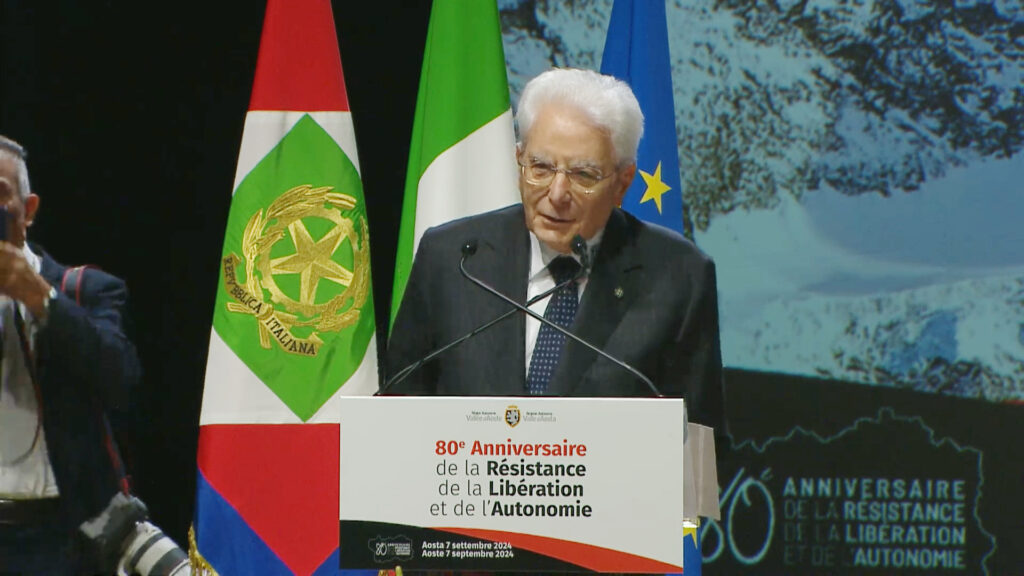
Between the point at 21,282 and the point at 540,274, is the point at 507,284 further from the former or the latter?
the point at 21,282

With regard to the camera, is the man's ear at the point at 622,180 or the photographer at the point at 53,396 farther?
the photographer at the point at 53,396

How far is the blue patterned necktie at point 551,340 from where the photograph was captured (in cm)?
217

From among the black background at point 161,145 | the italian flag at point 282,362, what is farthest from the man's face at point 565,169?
the black background at point 161,145

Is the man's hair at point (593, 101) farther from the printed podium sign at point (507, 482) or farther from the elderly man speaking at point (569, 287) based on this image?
the printed podium sign at point (507, 482)

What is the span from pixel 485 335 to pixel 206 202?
6.42ft

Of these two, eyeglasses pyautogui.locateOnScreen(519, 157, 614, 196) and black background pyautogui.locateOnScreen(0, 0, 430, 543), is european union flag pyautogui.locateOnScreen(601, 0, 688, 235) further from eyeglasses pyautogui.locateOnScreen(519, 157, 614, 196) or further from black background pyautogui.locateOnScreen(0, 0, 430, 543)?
eyeglasses pyautogui.locateOnScreen(519, 157, 614, 196)

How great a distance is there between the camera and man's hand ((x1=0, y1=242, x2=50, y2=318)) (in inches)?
107

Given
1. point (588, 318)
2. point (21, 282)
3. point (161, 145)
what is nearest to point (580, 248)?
point (588, 318)

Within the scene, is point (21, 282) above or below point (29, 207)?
below

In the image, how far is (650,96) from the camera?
3.63 meters

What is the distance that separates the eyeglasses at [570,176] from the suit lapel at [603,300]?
0.10 metres

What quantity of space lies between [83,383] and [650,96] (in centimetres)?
180

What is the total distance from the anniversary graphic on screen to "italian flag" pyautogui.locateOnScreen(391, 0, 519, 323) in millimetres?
514

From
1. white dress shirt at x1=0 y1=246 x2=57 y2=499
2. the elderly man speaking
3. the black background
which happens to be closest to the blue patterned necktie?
the elderly man speaking
